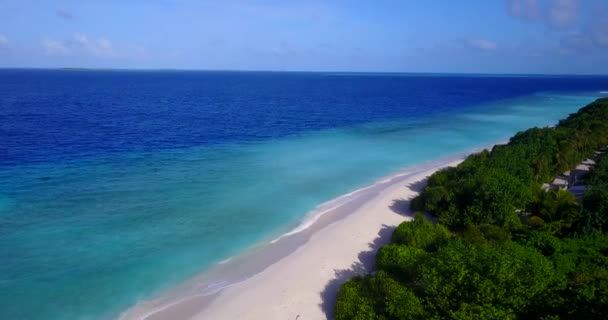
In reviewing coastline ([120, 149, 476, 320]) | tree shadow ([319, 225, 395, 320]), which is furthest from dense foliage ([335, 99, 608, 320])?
coastline ([120, 149, 476, 320])

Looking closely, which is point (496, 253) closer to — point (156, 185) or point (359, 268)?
point (359, 268)

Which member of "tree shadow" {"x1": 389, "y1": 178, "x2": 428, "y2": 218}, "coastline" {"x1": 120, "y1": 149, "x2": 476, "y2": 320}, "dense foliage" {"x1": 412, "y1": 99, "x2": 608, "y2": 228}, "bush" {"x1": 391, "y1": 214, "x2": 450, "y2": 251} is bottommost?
"coastline" {"x1": 120, "y1": 149, "x2": 476, "y2": 320}

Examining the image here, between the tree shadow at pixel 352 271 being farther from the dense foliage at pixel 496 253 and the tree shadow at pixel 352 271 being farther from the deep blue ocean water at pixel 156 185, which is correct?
the deep blue ocean water at pixel 156 185

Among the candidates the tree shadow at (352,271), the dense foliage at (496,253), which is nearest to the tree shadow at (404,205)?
the dense foliage at (496,253)

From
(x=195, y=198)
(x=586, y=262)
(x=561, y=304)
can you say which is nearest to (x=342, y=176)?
(x=195, y=198)

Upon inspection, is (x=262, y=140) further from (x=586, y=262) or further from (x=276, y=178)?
→ (x=586, y=262)

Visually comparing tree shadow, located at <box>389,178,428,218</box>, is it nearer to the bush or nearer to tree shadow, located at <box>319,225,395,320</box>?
tree shadow, located at <box>319,225,395,320</box>
